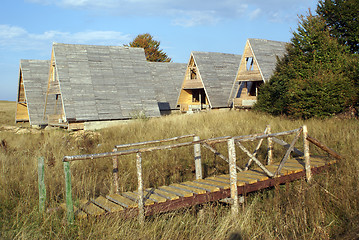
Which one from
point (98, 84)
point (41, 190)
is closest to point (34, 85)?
point (98, 84)

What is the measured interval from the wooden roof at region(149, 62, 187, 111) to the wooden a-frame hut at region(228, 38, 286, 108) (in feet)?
21.2

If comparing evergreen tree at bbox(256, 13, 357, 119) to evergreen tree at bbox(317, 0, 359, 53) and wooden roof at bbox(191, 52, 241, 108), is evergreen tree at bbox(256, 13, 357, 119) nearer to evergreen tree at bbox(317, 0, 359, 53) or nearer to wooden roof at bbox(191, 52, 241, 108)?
evergreen tree at bbox(317, 0, 359, 53)

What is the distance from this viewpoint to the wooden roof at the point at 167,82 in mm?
31638

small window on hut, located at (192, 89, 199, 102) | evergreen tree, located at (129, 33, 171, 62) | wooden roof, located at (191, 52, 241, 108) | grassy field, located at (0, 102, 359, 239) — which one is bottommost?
grassy field, located at (0, 102, 359, 239)

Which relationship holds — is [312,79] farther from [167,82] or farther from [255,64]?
[167,82]

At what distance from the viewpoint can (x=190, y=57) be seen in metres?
29.5

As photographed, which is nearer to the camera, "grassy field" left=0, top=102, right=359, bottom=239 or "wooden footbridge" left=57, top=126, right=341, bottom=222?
"grassy field" left=0, top=102, right=359, bottom=239

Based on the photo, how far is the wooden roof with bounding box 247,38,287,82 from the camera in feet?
78.7

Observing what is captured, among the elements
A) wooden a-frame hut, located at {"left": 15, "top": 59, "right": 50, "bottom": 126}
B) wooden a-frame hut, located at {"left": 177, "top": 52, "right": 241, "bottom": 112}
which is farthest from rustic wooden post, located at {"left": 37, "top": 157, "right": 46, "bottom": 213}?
wooden a-frame hut, located at {"left": 15, "top": 59, "right": 50, "bottom": 126}

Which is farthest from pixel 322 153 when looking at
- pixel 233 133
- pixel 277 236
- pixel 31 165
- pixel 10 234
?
pixel 10 234

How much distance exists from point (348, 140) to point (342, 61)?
6.95 metres

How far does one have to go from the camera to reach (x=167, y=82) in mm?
33406

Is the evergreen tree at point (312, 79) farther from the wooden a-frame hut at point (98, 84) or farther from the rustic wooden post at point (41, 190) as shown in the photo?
the rustic wooden post at point (41, 190)

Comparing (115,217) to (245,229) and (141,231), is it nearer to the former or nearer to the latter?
(141,231)
